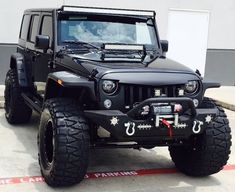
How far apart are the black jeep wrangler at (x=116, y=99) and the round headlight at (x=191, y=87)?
0.04ft

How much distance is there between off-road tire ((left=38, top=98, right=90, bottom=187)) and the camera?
177 inches

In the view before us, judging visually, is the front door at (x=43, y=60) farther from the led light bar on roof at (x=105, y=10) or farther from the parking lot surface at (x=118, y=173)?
the parking lot surface at (x=118, y=173)

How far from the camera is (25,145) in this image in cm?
641

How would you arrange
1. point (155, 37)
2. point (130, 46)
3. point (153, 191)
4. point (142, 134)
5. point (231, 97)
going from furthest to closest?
point (231, 97) < point (155, 37) < point (130, 46) < point (153, 191) < point (142, 134)

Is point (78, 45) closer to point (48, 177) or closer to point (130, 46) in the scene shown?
point (130, 46)

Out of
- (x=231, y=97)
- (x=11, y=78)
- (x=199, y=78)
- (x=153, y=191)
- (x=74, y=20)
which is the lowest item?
(x=231, y=97)

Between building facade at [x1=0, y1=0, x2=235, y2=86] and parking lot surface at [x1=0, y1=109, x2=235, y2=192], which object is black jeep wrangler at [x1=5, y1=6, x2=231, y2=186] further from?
building facade at [x1=0, y1=0, x2=235, y2=86]

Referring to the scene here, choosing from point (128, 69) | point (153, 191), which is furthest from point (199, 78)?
point (153, 191)

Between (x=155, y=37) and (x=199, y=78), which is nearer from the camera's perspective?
(x=199, y=78)

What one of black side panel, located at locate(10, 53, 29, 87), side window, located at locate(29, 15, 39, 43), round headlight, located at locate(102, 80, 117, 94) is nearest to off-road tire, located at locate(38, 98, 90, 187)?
round headlight, located at locate(102, 80, 117, 94)

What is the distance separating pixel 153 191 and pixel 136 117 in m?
0.90

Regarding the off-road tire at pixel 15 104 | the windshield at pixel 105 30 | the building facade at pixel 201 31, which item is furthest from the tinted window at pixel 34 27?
the building facade at pixel 201 31

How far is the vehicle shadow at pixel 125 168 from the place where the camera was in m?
4.92

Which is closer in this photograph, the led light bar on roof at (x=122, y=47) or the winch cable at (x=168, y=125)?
the winch cable at (x=168, y=125)
